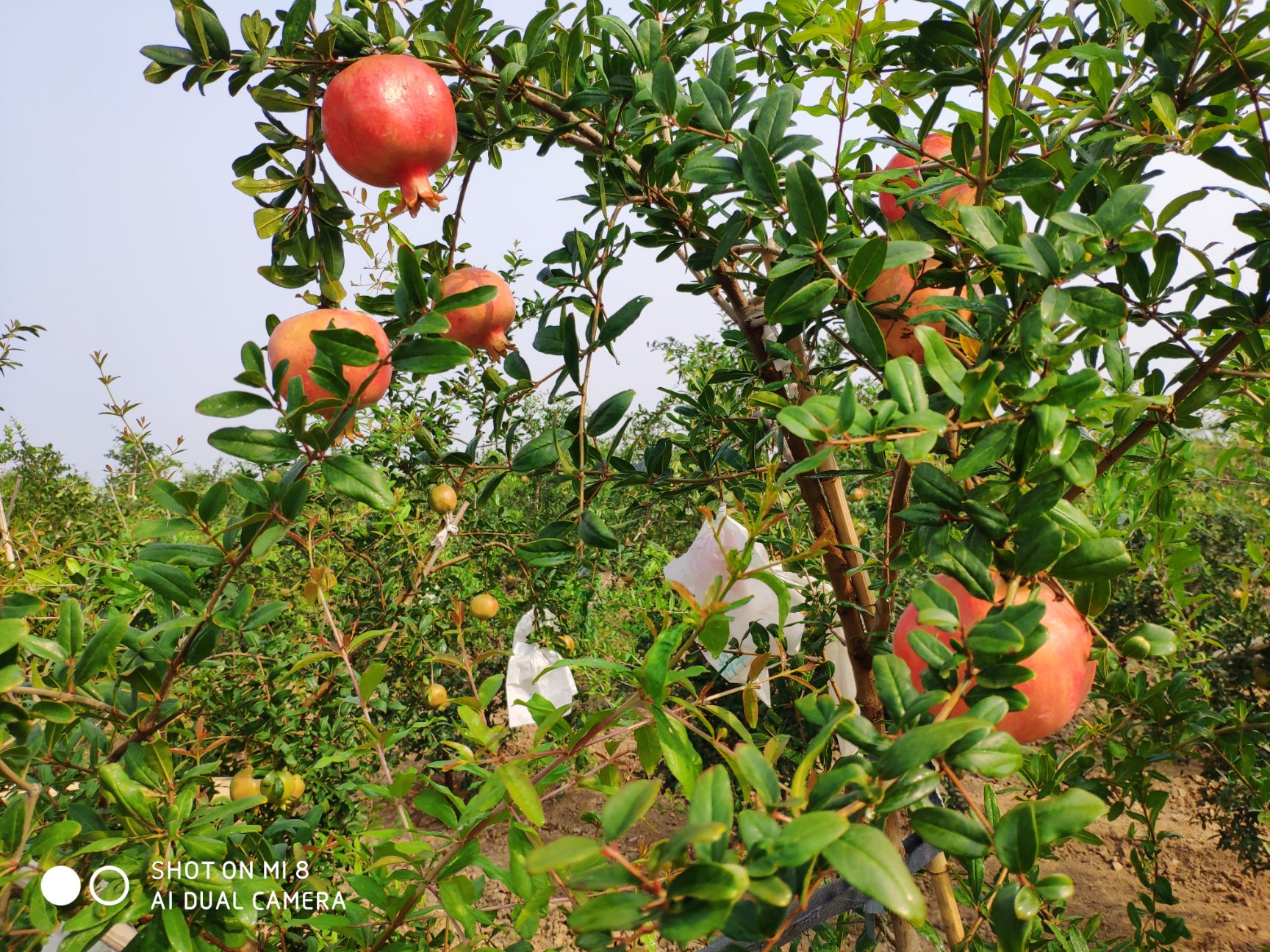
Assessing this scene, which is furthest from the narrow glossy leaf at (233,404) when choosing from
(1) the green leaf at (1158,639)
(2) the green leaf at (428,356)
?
(1) the green leaf at (1158,639)

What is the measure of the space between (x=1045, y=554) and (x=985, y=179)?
34cm

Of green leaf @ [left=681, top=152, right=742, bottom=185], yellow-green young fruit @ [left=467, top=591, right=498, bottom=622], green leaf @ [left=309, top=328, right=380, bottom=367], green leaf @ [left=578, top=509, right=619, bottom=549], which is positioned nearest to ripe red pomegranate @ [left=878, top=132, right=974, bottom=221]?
green leaf @ [left=681, top=152, right=742, bottom=185]

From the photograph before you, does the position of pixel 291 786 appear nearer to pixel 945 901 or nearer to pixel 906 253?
pixel 945 901

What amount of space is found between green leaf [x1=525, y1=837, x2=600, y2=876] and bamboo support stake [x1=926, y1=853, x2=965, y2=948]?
2.16 ft

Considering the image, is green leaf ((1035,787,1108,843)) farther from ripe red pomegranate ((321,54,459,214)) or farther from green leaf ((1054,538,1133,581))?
ripe red pomegranate ((321,54,459,214))

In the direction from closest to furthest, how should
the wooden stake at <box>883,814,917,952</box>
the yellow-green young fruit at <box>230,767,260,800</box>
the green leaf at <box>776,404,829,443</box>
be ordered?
the green leaf at <box>776,404,829,443</box> → the wooden stake at <box>883,814,917,952</box> → the yellow-green young fruit at <box>230,767,260,800</box>

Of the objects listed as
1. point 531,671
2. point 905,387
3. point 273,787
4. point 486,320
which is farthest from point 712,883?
point 531,671

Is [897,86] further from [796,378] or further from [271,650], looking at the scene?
[271,650]

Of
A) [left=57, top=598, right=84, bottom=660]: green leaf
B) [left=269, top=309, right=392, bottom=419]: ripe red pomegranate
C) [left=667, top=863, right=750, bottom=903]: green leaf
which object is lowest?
[left=667, top=863, right=750, bottom=903]: green leaf

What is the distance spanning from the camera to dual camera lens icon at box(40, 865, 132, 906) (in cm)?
56

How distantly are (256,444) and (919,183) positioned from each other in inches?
25.9

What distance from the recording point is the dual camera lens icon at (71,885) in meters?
0.56

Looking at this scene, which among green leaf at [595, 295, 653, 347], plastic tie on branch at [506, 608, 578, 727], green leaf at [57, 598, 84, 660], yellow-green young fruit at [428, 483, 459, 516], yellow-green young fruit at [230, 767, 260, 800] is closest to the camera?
green leaf at [57, 598, 84, 660]

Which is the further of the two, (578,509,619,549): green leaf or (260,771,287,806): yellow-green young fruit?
(260,771,287,806): yellow-green young fruit
